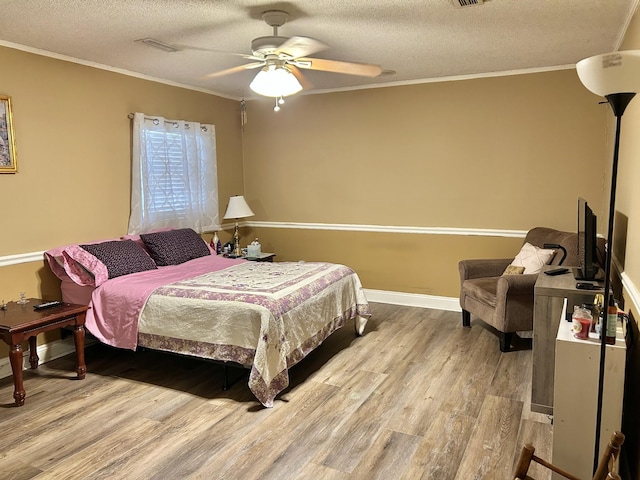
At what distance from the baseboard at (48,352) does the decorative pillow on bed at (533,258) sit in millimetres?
3762

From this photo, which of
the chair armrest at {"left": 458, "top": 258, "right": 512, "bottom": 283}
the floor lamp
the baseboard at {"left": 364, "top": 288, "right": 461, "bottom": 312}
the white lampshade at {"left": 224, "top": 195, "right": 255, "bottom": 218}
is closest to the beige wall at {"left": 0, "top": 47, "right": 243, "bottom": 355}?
the white lampshade at {"left": 224, "top": 195, "right": 255, "bottom": 218}

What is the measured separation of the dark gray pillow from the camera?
383 cm

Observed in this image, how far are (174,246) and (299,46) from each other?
2.32 metres

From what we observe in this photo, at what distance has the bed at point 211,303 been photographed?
309 centimetres

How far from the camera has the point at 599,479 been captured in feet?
4.62

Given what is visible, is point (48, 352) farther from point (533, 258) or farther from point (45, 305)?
point (533, 258)

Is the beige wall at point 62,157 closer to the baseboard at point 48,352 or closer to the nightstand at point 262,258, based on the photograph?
the baseboard at point 48,352

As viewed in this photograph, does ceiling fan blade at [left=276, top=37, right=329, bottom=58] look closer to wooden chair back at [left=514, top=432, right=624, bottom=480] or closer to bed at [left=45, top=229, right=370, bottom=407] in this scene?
bed at [left=45, top=229, right=370, bottom=407]

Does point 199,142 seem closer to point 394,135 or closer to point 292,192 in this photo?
point 292,192

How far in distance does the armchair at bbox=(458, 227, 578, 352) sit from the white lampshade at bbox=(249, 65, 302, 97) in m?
2.17

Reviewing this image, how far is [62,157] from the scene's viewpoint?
3.99 m

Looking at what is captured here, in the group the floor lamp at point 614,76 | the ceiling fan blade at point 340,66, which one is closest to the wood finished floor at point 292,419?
the floor lamp at point 614,76

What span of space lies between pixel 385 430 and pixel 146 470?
51.4 inches

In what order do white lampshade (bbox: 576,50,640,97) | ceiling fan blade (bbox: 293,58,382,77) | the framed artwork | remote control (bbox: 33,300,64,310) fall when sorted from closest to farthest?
1. white lampshade (bbox: 576,50,640,97)
2. ceiling fan blade (bbox: 293,58,382,77)
3. remote control (bbox: 33,300,64,310)
4. the framed artwork
